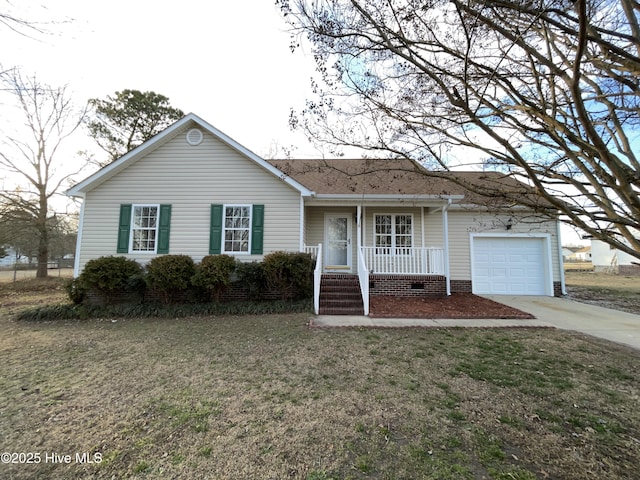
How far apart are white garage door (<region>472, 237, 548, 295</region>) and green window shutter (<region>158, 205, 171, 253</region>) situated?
35.2 feet

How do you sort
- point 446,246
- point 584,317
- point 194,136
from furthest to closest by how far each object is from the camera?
point 446,246, point 194,136, point 584,317

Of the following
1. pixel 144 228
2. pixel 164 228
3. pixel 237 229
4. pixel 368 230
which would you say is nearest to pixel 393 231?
pixel 368 230

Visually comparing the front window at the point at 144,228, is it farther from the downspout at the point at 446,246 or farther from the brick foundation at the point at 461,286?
the brick foundation at the point at 461,286

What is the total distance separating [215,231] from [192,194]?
4.75 feet

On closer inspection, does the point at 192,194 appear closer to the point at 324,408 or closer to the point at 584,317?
the point at 324,408

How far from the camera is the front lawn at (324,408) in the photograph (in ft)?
7.34

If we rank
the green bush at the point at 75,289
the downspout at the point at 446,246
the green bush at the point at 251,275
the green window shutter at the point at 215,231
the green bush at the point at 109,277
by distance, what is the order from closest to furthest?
1. the green bush at the point at 109,277
2. the green bush at the point at 75,289
3. the green bush at the point at 251,275
4. the green window shutter at the point at 215,231
5. the downspout at the point at 446,246

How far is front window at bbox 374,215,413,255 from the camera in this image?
34.8ft

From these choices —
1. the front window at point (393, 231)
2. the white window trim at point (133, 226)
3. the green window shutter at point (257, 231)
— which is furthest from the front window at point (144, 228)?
the front window at point (393, 231)

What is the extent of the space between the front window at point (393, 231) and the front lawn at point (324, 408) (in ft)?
18.1

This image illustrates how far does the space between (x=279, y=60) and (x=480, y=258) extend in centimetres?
964

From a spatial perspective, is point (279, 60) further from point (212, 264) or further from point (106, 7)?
point (212, 264)

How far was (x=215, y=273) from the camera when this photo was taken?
300 inches

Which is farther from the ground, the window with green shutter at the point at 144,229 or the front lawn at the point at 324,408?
the window with green shutter at the point at 144,229
